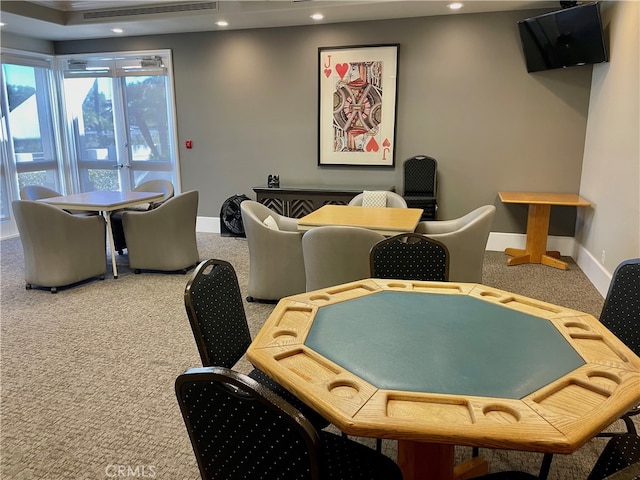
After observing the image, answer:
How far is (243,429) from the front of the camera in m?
1.02

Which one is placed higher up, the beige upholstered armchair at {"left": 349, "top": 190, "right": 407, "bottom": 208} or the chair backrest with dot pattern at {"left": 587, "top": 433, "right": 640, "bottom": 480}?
the beige upholstered armchair at {"left": 349, "top": 190, "right": 407, "bottom": 208}

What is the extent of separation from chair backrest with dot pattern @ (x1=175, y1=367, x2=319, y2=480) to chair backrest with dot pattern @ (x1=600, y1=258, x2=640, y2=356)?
5.04ft

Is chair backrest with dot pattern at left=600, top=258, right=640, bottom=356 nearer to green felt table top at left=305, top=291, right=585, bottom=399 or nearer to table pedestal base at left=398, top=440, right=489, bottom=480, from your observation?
green felt table top at left=305, top=291, right=585, bottom=399

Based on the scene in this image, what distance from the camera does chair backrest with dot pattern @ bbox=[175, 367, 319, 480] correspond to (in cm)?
94

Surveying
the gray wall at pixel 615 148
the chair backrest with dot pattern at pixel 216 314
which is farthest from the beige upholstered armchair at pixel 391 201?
the chair backrest with dot pattern at pixel 216 314

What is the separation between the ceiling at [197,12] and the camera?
4.80 metres

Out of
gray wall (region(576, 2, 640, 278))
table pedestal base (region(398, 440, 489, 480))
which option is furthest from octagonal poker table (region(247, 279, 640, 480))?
gray wall (region(576, 2, 640, 278))

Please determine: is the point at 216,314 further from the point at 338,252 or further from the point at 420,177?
the point at 420,177

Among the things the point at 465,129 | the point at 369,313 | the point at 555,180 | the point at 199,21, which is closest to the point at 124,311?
the point at 369,313

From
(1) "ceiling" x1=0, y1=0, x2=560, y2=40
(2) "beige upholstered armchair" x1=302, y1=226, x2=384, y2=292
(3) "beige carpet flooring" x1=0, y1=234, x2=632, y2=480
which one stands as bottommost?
(3) "beige carpet flooring" x1=0, y1=234, x2=632, y2=480

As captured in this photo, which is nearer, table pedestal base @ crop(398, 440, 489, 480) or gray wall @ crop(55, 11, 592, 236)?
table pedestal base @ crop(398, 440, 489, 480)

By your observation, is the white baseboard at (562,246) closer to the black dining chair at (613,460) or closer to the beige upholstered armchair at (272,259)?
the beige upholstered armchair at (272,259)

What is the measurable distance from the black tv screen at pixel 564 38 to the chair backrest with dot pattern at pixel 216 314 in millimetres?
4241

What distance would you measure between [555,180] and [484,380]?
470cm
